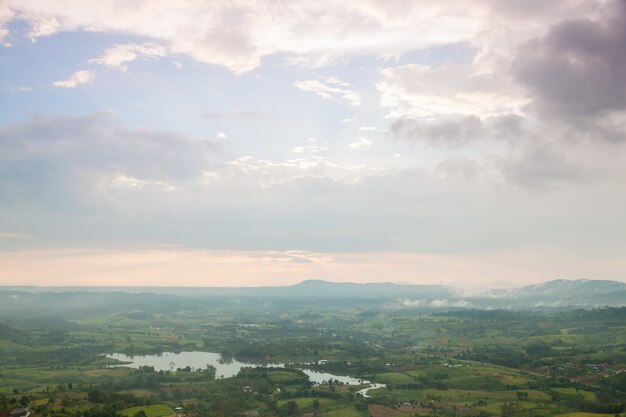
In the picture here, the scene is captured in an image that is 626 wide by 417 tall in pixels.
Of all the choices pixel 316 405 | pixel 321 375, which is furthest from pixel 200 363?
pixel 316 405

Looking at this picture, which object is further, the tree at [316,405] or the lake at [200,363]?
the lake at [200,363]

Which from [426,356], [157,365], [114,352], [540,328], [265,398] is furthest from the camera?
[540,328]

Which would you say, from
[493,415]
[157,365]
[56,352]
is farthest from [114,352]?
[493,415]

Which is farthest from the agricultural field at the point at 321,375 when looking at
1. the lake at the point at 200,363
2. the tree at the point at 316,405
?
the lake at the point at 200,363

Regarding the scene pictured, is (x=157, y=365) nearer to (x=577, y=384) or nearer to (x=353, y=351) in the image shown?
(x=353, y=351)

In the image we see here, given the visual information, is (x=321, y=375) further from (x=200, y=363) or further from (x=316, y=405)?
(x=200, y=363)

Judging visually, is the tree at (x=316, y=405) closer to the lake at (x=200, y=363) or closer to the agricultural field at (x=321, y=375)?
the agricultural field at (x=321, y=375)

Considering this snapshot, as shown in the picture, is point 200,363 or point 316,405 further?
point 200,363

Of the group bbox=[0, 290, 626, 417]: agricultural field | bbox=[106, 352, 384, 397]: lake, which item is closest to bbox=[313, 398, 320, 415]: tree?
bbox=[0, 290, 626, 417]: agricultural field
